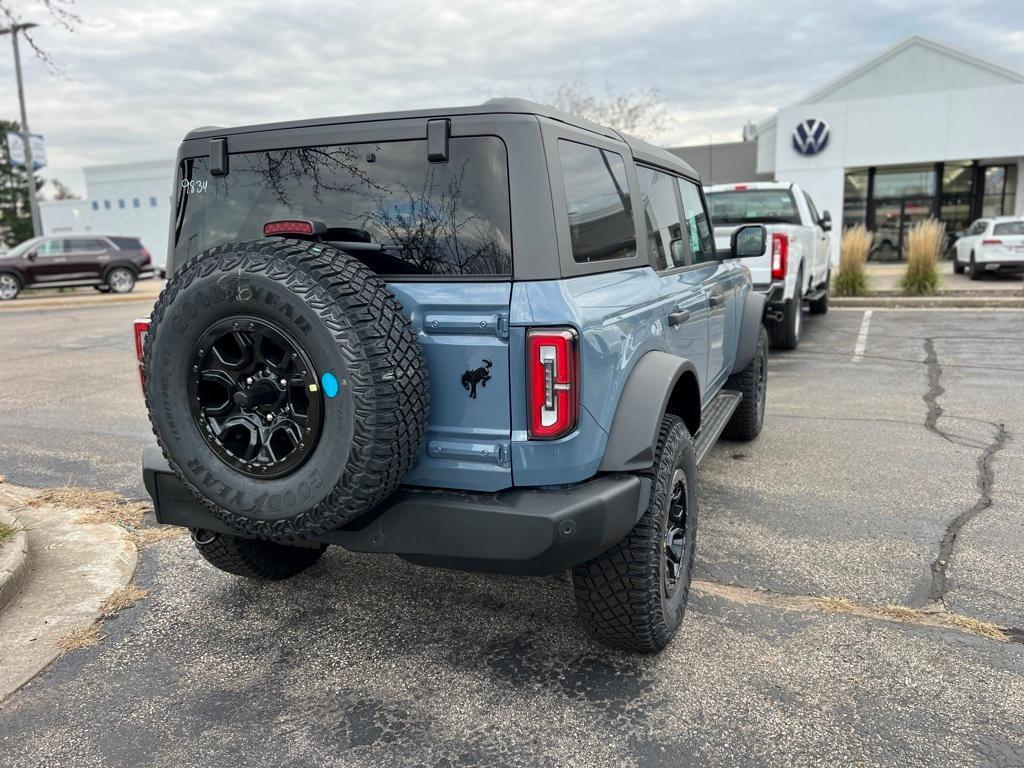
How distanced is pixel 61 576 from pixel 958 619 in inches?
161

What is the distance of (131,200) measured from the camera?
152 ft

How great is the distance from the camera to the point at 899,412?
6.55 m

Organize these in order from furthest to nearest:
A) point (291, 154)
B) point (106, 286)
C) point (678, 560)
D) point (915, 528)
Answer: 1. point (106, 286)
2. point (915, 528)
3. point (678, 560)
4. point (291, 154)

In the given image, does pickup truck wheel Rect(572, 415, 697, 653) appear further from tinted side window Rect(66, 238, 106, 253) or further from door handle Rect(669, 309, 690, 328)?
tinted side window Rect(66, 238, 106, 253)

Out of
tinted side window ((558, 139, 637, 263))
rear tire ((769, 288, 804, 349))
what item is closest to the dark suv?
rear tire ((769, 288, 804, 349))

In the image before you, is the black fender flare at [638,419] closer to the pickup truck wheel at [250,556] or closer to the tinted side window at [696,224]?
the pickup truck wheel at [250,556]

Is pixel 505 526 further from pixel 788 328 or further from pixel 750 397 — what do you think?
pixel 788 328

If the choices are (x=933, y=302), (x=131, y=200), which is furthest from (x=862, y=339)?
(x=131, y=200)

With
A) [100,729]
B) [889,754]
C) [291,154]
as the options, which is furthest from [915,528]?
[100,729]

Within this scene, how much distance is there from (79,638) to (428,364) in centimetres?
201

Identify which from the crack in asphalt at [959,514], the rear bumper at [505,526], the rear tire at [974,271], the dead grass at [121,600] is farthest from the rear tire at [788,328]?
the rear tire at [974,271]

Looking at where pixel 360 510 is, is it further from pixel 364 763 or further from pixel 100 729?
pixel 100 729

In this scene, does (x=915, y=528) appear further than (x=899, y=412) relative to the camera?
No

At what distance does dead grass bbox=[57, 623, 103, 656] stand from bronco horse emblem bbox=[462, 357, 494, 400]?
79.5 inches
